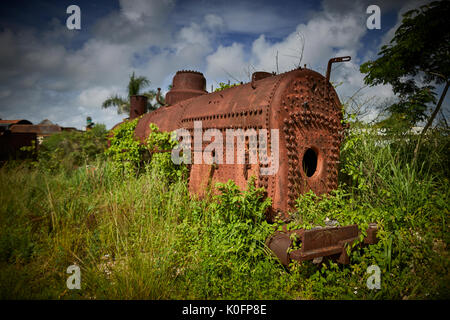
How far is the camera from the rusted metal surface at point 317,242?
233 centimetres

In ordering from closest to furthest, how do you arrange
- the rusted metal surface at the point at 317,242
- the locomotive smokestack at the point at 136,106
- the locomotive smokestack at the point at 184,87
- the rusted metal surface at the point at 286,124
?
the rusted metal surface at the point at 317,242, the rusted metal surface at the point at 286,124, the locomotive smokestack at the point at 184,87, the locomotive smokestack at the point at 136,106

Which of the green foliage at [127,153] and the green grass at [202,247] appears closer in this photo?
the green grass at [202,247]

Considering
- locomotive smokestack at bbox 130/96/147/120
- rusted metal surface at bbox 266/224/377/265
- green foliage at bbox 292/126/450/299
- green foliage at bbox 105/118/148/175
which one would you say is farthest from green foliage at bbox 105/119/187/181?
green foliage at bbox 292/126/450/299

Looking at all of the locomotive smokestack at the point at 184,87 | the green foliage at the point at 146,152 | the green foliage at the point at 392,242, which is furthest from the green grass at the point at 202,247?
the locomotive smokestack at the point at 184,87

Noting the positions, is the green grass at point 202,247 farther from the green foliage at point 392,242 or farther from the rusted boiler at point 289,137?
the rusted boiler at point 289,137

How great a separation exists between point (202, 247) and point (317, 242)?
144 centimetres

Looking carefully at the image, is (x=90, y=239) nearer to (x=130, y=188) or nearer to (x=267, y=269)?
(x=130, y=188)

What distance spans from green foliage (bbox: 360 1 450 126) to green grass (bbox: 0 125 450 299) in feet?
13.7

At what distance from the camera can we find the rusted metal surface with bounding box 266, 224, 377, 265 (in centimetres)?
233

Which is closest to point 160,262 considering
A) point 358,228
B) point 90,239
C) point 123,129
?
point 90,239

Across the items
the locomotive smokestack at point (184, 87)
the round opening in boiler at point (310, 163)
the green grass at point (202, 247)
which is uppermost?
the locomotive smokestack at point (184, 87)

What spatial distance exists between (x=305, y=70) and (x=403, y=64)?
6801mm

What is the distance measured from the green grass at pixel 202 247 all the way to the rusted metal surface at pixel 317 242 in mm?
149

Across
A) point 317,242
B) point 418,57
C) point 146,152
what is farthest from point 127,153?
point 418,57
